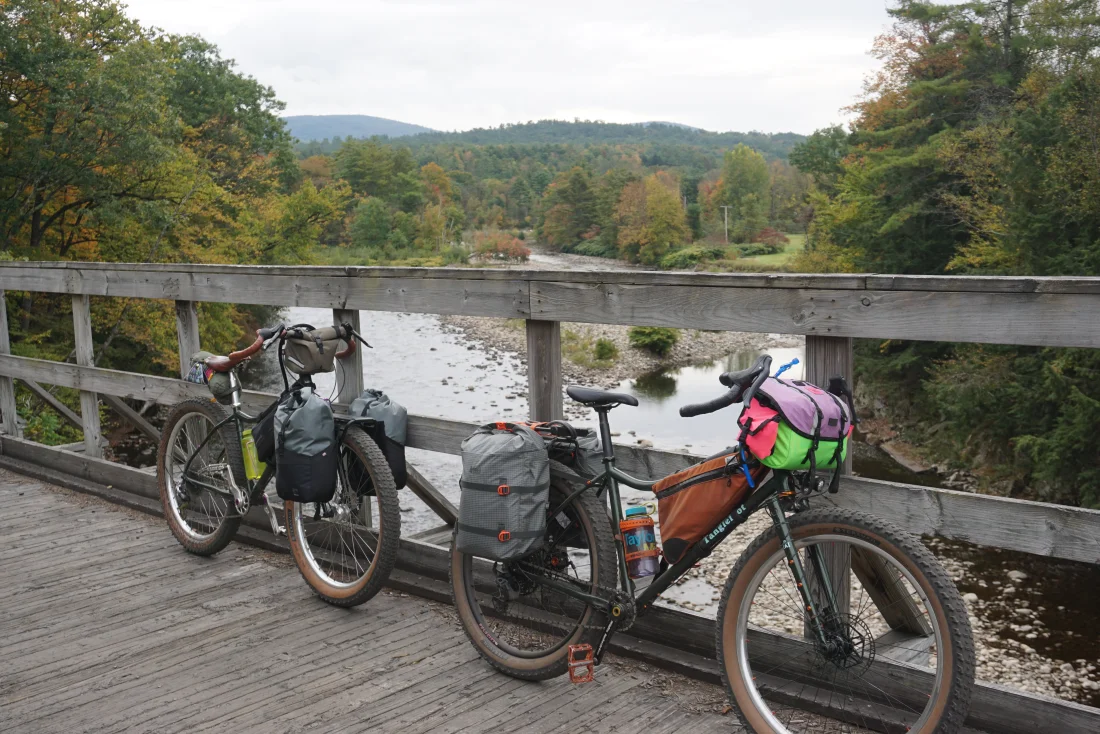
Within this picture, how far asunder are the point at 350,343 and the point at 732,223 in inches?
3428

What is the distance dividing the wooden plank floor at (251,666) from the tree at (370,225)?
70.1 metres

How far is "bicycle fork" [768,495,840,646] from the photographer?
242 cm

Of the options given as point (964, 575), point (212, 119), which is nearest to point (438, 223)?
point (212, 119)

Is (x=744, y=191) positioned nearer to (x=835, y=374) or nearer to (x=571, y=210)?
(x=571, y=210)

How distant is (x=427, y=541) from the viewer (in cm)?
404

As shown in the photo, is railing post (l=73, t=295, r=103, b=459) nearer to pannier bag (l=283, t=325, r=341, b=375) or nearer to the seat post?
pannier bag (l=283, t=325, r=341, b=375)

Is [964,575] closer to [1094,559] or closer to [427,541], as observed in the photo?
Result: [427,541]

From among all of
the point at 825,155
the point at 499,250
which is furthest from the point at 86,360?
the point at 499,250

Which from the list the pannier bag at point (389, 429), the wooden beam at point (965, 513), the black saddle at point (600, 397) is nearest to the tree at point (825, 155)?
the pannier bag at point (389, 429)

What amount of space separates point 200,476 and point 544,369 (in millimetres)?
1974

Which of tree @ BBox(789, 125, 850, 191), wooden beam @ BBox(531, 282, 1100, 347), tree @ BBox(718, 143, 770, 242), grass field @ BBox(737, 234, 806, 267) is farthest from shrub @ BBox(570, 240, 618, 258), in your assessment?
wooden beam @ BBox(531, 282, 1100, 347)

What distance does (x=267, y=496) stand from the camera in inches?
170

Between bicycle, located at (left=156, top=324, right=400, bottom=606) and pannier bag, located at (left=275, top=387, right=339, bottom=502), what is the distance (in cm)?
10

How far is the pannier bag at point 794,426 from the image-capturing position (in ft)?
7.82
